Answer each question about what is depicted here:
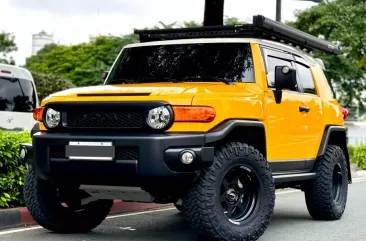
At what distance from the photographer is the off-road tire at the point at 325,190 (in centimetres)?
836

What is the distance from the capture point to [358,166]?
70.9ft

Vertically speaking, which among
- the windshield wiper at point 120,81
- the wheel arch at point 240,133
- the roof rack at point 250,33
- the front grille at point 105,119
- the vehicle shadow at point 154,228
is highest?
the roof rack at point 250,33

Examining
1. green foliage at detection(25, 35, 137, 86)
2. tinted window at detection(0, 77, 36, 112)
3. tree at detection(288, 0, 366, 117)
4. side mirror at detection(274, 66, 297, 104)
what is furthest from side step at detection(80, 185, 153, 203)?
green foliage at detection(25, 35, 137, 86)

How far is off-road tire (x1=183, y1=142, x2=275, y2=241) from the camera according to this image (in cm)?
620

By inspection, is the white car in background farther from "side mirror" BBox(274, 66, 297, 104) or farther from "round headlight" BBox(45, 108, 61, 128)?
"side mirror" BBox(274, 66, 297, 104)

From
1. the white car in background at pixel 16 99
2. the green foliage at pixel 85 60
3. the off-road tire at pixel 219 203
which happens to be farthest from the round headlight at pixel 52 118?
the green foliage at pixel 85 60

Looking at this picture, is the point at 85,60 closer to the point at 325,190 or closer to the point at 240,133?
the point at 325,190

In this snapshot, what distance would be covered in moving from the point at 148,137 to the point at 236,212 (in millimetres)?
1167

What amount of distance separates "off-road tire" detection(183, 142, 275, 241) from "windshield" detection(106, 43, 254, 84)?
944 millimetres

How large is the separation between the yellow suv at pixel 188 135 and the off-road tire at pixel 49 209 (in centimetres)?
1

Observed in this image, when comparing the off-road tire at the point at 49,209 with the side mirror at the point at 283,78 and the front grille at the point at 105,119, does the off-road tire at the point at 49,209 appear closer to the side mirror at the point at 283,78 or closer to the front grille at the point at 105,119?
the front grille at the point at 105,119

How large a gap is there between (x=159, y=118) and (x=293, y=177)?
199 centimetres

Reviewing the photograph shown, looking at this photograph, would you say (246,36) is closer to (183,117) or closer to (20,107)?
(183,117)

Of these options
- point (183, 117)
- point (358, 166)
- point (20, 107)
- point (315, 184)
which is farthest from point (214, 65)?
point (358, 166)
